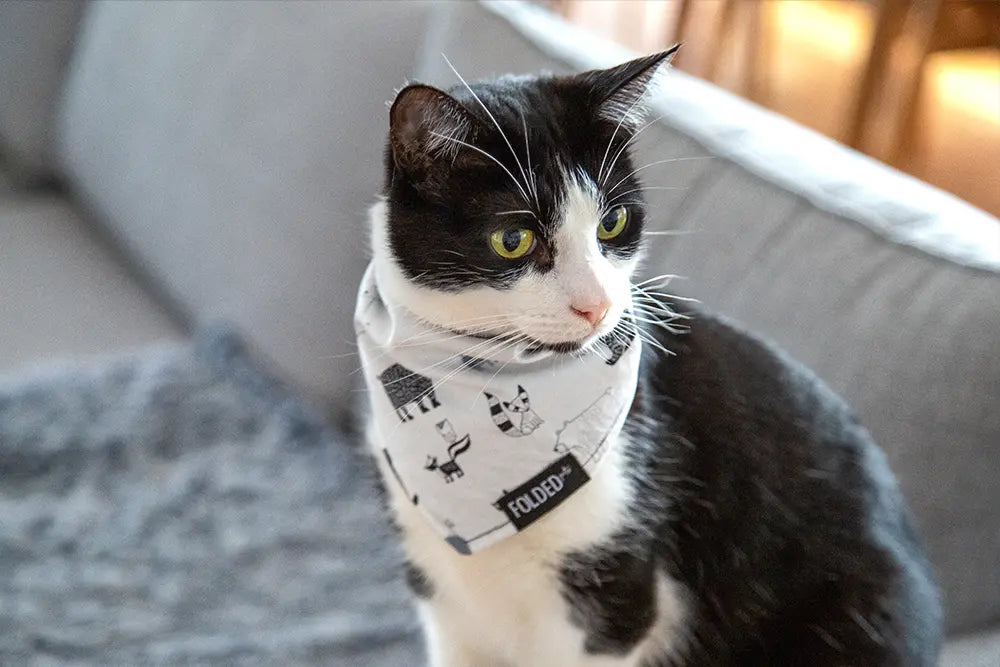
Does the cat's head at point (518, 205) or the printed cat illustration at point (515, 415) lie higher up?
the cat's head at point (518, 205)

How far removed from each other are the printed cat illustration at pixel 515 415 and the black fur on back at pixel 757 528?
101mm

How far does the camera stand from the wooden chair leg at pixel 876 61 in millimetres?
1725

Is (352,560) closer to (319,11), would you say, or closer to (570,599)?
(570,599)

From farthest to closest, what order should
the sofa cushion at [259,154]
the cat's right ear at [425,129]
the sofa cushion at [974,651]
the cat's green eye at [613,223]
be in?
the sofa cushion at [259,154], the sofa cushion at [974,651], the cat's green eye at [613,223], the cat's right ear at [425,129]

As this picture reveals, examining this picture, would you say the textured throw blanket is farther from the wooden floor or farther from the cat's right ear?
the wooden floor

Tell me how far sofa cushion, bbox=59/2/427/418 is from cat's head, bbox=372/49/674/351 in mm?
670

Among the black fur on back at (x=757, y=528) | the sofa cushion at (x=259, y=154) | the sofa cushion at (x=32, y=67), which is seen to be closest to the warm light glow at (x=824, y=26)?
the sofa cushion at (x=259, y=154)

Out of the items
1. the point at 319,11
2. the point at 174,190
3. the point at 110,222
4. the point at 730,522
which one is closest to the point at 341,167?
the point at 319,11

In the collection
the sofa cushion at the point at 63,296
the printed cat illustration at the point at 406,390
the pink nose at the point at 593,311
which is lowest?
the sofa cushion at the point at 63,296

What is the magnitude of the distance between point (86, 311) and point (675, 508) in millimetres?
1272

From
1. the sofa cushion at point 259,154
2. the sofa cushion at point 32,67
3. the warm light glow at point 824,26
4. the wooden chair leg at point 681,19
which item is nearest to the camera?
the sofa cushion at point 259,154

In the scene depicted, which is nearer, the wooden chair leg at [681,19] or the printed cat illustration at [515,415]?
the printed cat illustration at [515,415]

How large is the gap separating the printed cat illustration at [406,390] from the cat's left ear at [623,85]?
29cm

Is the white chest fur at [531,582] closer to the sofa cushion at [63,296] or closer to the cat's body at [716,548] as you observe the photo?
the cat's body at [716,548]
